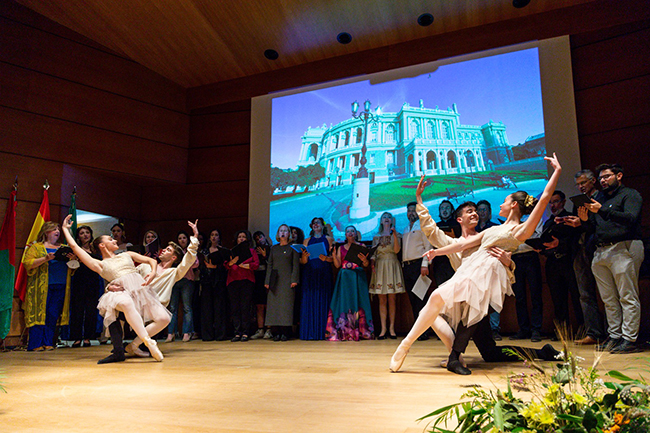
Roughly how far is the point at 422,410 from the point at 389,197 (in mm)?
4609

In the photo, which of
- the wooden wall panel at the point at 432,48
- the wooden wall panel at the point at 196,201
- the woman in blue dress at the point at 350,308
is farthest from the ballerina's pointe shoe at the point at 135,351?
the wooden wall panel at the point at 432,48

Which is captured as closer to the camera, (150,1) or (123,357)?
(123,357)

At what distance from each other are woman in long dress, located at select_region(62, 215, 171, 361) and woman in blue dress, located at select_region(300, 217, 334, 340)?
2.02 m

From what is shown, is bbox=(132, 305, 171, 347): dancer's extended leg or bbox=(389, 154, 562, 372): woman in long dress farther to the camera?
bbox=(132, 305, 171, 347): dancer's extended leg

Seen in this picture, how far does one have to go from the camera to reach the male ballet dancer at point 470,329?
2.79 meters

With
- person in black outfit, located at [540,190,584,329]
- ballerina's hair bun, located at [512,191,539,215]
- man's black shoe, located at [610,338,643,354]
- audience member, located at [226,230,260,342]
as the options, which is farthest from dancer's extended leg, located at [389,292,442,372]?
audience member, located at [226,230,260,342]

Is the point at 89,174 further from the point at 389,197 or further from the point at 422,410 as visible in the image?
the point at 422,410

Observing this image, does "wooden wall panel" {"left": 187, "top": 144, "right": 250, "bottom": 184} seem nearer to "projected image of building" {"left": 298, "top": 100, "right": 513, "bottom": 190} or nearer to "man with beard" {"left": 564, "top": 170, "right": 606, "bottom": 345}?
"projected image of building" {"left": 298, "top": 100, "right": 513, "bottom": 190}

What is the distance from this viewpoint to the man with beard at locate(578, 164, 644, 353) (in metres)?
3.53

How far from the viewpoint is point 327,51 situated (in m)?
6.82

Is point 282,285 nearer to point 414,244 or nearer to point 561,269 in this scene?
point 414,244

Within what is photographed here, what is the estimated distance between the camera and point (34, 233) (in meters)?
5.68

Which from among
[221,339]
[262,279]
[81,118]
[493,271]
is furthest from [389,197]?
[81,118]

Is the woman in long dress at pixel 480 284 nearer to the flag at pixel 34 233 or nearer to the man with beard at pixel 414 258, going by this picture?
the man with beard at pixel 414 258
